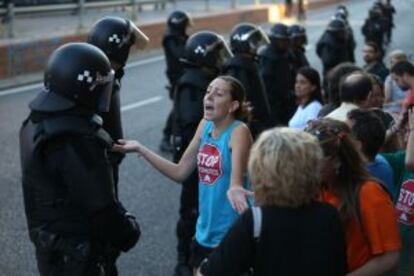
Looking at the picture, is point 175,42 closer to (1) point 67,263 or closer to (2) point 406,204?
(2) point 406,204

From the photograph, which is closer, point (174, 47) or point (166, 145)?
point (174, 47)

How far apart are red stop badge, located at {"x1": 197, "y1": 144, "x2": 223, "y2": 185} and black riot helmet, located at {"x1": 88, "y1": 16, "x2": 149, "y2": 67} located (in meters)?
1.12

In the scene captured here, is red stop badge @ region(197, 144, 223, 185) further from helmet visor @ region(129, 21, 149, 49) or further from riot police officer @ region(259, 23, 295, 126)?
riot police officer @ region(259, 23, 295, 126)

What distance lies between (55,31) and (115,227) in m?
14.0

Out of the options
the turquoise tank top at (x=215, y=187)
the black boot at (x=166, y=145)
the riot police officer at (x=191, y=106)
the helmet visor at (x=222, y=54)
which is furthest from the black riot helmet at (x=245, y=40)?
the turquoise tank top at (x=215, y=187)

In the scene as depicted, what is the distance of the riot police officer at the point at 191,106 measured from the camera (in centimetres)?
593

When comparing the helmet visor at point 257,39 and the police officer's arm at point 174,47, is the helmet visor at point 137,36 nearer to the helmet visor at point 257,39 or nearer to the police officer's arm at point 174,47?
the helmet visor at point 257,39

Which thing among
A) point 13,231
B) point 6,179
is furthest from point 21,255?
point 6,179

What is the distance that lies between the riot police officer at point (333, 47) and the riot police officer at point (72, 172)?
25.1ft

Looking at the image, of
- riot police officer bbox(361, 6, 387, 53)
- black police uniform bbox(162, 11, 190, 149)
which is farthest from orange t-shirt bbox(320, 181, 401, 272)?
riot police officer bbox(361, 6, 387, 53)

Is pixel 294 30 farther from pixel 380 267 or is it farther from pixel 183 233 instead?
pixel 380 267

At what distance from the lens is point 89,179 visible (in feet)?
11.3

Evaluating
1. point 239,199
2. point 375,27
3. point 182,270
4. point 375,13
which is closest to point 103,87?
point 239,199

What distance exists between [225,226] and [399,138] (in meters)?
1.23
